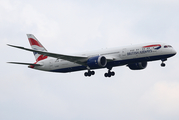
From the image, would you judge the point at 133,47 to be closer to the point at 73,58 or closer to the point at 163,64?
the point at 163,64

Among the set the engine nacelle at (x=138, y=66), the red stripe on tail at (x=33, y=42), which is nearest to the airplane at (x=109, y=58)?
the engine nacelle at (x=138, y=66)

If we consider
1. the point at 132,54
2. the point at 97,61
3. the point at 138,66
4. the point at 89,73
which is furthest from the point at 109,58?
the point at 138,66

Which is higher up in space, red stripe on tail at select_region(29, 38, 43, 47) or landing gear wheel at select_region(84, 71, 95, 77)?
red stripe on tail at select_region(29, 38, 43, 47)

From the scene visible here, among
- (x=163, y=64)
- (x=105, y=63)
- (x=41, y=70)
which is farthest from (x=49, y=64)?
(x=163, y=64)

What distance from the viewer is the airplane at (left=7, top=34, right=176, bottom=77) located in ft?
193

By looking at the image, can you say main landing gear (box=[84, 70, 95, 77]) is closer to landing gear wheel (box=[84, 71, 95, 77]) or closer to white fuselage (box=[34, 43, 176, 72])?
landing gear wheel (box=[84, 71, 95, 77])

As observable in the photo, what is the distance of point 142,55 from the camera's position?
59.4 m

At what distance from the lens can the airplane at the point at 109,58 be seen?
193ft

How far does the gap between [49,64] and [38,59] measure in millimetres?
4108

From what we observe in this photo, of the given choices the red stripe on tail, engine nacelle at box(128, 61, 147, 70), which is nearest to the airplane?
engine nacelle at box(128, 61, 147, 70)

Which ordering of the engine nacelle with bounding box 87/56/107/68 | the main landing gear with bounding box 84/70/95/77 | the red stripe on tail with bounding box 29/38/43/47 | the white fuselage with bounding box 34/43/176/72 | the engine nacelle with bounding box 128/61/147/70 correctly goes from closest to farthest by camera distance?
the white fuselage with bounding box 34/43/176/72, the engine nacelle with bounding box 87/56/107/68, the main landing gear with bounding box 84/70/95/77, the engine nacelle with bounding box 128/61/147/70, the red stripe on tail with bounding box 29/38/43/47

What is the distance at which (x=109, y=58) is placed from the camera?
6175 cm

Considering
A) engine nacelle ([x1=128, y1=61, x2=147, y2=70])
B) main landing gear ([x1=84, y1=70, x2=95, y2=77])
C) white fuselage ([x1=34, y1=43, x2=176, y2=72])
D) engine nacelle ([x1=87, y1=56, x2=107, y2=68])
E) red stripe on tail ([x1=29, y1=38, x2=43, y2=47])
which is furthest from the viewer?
red stripe on tail ([x1=29, y1=38, x2=43, y2=47])

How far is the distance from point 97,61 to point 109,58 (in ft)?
7.97
